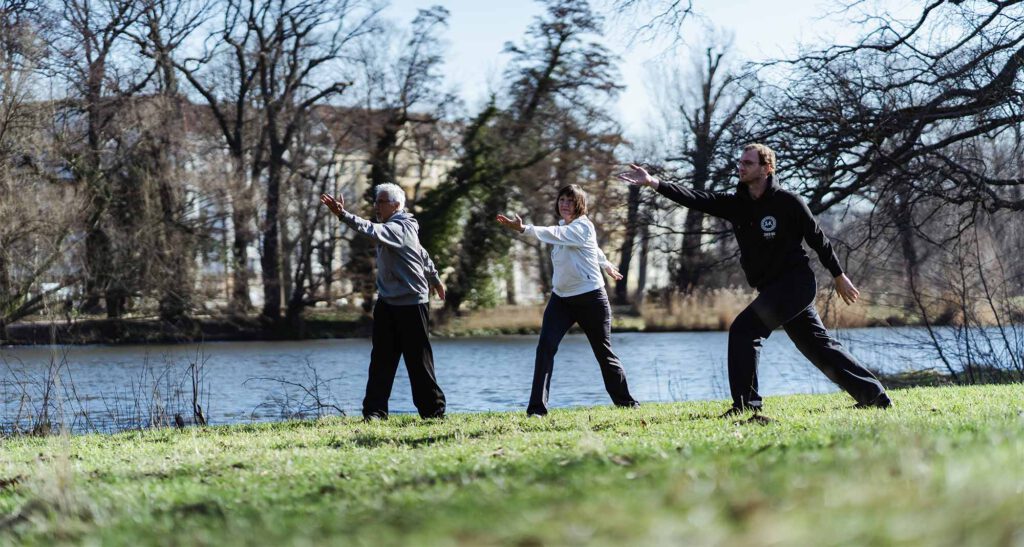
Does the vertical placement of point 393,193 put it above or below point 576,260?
above

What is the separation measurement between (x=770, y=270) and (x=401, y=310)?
3305 mm

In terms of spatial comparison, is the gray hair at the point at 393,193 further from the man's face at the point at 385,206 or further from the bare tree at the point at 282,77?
the bare tree at the point at 282,77

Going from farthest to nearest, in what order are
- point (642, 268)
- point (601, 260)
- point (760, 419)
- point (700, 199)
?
point (642, 268), point (601, 260), point (700, 199), point (760, 419)

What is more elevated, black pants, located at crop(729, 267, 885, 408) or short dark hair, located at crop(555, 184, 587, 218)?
short dark hair, located at crop(555, 184, 587, 218)

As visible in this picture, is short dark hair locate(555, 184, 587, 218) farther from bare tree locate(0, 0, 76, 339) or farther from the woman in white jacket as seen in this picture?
bare tree locate(0, 0, 76, 339)

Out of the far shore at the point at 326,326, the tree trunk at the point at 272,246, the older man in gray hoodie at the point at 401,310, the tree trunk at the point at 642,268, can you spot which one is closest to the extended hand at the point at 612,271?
the older man in gray hoodie at the point at 401,310

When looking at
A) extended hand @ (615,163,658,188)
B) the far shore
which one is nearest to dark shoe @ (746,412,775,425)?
extended hand @ (615,163,658,188)

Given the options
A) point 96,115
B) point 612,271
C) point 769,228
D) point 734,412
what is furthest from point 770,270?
point 96,115

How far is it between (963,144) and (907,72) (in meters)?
1.45

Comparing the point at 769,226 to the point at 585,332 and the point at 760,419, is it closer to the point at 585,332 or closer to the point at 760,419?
the point at 760,419

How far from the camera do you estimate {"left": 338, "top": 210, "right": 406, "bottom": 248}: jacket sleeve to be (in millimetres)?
8931

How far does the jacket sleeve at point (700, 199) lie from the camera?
8.34 m

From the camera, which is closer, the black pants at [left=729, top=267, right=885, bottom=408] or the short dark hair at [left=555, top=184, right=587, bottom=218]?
the black pants at [left=729, top=267, right=885, bottom=408]

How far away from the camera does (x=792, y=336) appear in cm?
859
